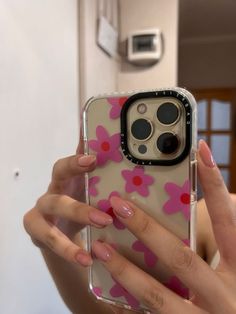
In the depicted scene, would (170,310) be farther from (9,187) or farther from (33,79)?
(33,79)

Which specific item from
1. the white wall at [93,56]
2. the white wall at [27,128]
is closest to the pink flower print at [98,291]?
the white wall at [27,128]

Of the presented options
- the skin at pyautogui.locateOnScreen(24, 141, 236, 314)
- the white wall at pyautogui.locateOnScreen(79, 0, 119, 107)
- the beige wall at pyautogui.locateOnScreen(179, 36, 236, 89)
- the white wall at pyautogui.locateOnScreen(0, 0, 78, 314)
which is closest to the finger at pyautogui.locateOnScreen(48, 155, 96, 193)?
the skin at pyautogui.locateOnScreen(24, 141, 236, 314)

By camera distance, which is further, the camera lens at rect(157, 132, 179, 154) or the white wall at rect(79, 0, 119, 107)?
the white wall at rect(79, 0, 119, 107)

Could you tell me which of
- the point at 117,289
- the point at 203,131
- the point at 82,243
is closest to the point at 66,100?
the point at 82,243

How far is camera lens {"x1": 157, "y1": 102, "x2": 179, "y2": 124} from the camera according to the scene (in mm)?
333

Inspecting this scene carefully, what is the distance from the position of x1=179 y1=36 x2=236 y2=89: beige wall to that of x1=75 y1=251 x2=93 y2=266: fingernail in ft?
8.97

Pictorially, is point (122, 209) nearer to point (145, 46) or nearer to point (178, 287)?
point (178, 287)

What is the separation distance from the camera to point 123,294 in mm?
378

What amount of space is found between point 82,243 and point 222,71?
2659mm

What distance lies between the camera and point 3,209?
0.64m

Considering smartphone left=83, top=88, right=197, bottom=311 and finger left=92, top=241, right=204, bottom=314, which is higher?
smartphone left=83, top=88, right=197, bottom=311

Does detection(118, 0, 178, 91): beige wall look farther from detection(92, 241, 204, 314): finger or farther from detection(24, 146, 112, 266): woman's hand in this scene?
detection(92, 241, 204, 314): finger

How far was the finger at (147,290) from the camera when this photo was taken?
0.29 m

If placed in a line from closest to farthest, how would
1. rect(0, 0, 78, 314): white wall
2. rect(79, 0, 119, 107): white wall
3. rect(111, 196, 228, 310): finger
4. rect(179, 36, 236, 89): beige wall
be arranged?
rect(111, 196, 228, 310): finger
rect(0, 0, 78, 314): white wall
rect(79, 0, 119, 107): white wall
rect(179, 36, 236, 89): beige wall
